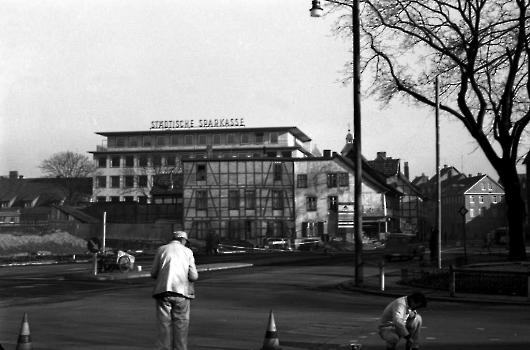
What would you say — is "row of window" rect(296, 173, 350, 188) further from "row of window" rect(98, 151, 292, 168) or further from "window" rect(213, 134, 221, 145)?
"window" rect(213, 134, 221, 145)

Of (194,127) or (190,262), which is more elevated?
(194,127)

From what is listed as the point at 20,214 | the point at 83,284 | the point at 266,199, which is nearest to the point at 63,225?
the point at 266,199

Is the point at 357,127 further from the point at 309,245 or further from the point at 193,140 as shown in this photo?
the point at 193,140

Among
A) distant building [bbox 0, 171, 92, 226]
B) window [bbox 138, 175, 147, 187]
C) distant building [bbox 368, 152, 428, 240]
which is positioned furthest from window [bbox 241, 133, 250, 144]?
distant building [bbox 0, 171, 92, 226]

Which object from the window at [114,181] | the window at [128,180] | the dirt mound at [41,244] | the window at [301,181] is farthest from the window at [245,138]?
the dirt mound at [41,244]

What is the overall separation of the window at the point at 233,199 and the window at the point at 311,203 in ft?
24.3

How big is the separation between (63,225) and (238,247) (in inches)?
663

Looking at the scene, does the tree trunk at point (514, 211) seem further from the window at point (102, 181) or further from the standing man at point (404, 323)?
the window at point (102, 181)

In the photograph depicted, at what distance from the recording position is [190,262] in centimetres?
991

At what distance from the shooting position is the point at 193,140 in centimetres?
12156

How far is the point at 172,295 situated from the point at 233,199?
6992cm

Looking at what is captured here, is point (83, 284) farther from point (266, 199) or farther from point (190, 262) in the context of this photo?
point (266, 199)

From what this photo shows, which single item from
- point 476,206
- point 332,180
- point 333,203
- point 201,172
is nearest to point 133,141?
point 201,172

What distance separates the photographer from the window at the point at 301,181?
81.1 meters
